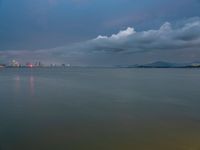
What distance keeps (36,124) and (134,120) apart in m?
5.65

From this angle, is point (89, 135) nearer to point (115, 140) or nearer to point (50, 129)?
point (115, 140)

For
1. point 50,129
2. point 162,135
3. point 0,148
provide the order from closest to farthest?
point 0,148, point 162,135, point 50,129

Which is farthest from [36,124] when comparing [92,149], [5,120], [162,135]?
[162,135]

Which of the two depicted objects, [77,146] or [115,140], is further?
[115,140]

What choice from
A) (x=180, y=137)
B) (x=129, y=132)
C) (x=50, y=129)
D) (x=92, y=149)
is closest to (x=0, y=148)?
(x=50, y=129)

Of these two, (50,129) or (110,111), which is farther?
(110,111)

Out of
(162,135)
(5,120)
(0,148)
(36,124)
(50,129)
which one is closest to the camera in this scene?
(0,148)

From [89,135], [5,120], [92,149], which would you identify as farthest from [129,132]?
[5,120]

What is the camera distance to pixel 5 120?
12.4m

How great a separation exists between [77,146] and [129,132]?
9.70 ft

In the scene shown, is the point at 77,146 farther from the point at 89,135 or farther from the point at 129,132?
the point at 129,132

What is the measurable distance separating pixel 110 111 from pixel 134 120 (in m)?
2.97

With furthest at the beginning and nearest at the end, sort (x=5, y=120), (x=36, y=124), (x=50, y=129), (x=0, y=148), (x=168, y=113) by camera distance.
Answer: (x=168, y=113), (x=5, y=120), (x=36, y=124), (x=50, y=129), (x=0, y=148)

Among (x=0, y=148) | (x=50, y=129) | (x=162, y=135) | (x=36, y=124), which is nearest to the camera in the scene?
(x=0, y=148)
